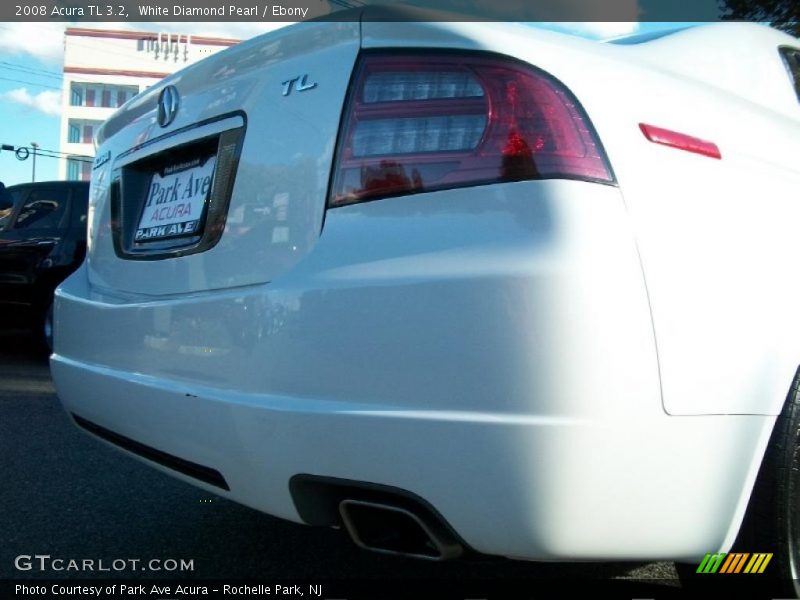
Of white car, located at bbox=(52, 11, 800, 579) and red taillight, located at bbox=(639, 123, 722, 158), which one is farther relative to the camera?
red taillight, located at bbox=(639, 123, 722, 158)

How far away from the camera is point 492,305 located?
1.48 meters

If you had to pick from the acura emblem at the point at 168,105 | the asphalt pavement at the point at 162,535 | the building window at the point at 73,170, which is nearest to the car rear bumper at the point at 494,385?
the asphalt pavement at the point at 162,535

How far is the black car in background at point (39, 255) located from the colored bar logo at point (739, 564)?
20.8 ft

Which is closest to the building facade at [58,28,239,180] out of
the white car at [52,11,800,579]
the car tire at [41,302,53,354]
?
the car tire at [41,302,53,354]

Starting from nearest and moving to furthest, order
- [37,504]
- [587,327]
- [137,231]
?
[587,327]
[137,231]
[37,504]

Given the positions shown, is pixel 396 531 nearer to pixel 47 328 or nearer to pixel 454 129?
pixel 454 129

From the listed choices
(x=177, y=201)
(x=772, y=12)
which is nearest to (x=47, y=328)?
(x=177, y=201)

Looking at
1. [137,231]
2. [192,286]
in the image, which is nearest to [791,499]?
[192,286]

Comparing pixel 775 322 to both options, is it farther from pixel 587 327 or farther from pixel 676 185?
pixel 587 327

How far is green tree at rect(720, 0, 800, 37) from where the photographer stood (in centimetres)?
730

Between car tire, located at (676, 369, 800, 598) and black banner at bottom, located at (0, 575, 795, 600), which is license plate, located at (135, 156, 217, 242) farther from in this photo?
car tire, located at (676, 369, 800, 598)

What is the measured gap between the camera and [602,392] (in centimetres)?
145

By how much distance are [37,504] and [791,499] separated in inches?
101

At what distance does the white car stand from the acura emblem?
38 centimetres
